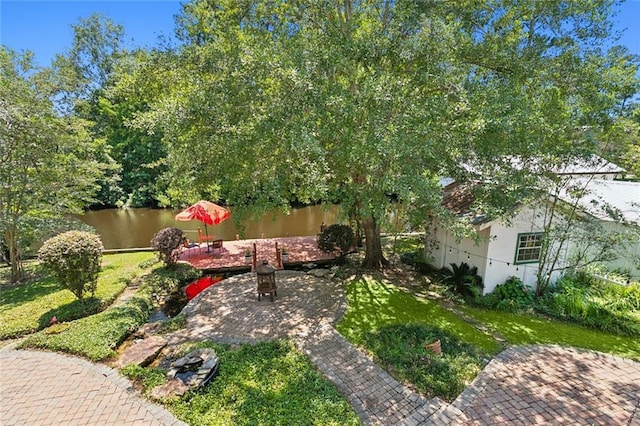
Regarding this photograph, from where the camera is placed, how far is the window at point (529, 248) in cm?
1007

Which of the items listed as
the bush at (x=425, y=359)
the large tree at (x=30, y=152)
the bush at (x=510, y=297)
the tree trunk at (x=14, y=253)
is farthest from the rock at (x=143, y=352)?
the bush at (x=510, y=297)

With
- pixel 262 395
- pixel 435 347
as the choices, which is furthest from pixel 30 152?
pixel 435 347

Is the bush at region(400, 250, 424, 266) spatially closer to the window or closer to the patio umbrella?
the window

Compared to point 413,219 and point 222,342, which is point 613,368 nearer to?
point 413,219

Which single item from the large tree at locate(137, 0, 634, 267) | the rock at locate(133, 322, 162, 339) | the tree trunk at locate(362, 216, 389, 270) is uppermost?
the large tree at locate(137, 0, 634, 267)

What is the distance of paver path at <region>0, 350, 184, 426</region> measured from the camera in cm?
513

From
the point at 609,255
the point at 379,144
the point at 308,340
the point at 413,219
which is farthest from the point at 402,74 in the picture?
the point at 609,255

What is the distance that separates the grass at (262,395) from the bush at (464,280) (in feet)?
19.4

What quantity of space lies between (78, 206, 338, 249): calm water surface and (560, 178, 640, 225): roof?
36.0 ft

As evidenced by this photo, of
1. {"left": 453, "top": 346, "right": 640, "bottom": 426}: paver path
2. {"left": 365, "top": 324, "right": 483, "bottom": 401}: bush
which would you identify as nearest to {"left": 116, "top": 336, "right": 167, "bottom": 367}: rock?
{"left": 365, "top": 324, "right": 483, "bottom": 401}: bush

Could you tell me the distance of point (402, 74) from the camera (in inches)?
339

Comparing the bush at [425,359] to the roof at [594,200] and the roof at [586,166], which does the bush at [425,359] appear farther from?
the roof at [586,166]

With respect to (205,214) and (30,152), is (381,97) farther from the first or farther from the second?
(30,152)

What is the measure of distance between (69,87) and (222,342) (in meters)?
10.4
